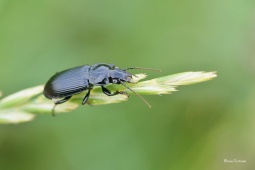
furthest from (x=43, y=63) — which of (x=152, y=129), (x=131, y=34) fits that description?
(x=152, y=129)

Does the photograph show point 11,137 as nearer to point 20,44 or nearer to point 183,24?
point 20,44

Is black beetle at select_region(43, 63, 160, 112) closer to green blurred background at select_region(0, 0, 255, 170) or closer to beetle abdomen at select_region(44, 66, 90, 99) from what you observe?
beetle abdomen at select_region(44, 66, 90, 99)

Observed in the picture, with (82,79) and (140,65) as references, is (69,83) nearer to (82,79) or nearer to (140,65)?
(82,79)

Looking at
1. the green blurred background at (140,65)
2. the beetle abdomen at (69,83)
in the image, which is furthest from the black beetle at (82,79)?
the green blurred background at (140,65)

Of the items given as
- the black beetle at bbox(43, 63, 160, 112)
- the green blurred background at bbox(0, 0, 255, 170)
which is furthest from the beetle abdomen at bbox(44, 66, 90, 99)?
the green blurred background at bbox(0, 0, 255, 170)

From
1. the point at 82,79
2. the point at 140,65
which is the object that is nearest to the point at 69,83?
the point at 82,79

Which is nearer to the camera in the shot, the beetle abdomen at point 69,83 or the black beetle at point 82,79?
the black beetle at point 82,79

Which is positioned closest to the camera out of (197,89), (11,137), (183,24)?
(11,137)

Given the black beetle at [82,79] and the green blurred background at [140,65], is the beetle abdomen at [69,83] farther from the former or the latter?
the green blurred background at [140,65]
